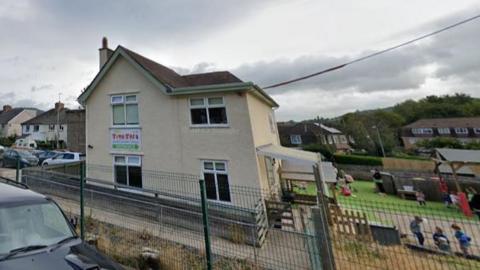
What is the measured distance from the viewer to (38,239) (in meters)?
3.30

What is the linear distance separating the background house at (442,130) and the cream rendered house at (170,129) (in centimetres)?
6881

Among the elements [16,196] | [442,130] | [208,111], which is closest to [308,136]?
[442,130]

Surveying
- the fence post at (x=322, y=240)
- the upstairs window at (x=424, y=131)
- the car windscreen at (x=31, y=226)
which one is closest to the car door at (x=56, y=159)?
the car windscreen at (x=31, y=226)

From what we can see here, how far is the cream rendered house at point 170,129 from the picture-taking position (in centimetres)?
1155

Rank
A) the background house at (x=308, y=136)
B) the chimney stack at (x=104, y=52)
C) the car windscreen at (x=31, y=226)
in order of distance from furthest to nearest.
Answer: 1. the background house at (x=308, y=136)
2. the chimney stack at (x=104, y=52)
3. the car windscreen at (x=31, y=226)

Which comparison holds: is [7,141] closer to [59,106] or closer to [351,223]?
[59,106]

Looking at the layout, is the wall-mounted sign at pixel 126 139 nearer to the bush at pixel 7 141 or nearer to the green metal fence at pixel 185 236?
the green metal fence at pixel 185 236

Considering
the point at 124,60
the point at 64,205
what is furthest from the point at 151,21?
the point at 64,205

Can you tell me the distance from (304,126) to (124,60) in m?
52.9

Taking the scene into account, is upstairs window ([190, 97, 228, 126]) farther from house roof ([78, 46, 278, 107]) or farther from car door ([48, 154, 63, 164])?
car door ([48, 154, 63, 164])

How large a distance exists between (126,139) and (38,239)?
438 inches

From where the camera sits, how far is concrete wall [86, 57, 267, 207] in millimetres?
11492

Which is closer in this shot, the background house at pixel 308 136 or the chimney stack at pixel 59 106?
the chimney stack at pixel 59 106

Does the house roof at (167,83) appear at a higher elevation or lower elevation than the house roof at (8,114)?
lower
